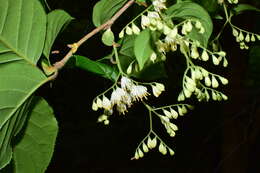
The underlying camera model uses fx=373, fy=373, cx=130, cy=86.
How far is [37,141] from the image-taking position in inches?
22.4

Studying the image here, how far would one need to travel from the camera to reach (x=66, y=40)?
2.36 feet

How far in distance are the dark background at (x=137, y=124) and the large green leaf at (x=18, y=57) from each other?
18 cm

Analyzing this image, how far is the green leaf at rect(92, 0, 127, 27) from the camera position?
51cm

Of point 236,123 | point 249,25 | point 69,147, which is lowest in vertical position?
point 236,123

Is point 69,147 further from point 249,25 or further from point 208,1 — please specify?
point 208,1

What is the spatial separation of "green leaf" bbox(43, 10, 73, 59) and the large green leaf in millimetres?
20

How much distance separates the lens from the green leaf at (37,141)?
22.0 inches

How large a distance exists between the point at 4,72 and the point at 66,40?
0.85 ft

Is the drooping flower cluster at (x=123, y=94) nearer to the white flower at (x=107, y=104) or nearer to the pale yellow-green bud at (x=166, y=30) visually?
the white flower at (x=107, y=104)

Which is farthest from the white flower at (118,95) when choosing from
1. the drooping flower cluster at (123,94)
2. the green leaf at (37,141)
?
the green leaf at (37,141)

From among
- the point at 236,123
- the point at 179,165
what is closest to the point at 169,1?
the point at 236,123

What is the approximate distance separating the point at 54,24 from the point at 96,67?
87 mm

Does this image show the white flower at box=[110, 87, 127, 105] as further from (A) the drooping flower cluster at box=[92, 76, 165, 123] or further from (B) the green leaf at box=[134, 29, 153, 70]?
(B) the green leaf at box=[134, 29, 153, 70]

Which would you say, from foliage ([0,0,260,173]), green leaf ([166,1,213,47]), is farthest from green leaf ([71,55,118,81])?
green leaf ([166,1,213,47])
